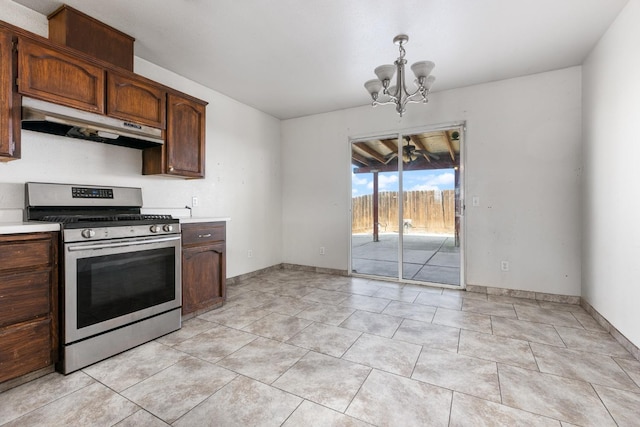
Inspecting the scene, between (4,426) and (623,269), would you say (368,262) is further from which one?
(4,426)

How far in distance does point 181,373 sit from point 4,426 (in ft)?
2.59

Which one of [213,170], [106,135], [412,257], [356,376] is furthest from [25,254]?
[412,257]

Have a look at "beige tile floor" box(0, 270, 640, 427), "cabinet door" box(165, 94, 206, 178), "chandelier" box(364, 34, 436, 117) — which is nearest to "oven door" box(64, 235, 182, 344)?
"beige tile floor" box(0, 270, 640, 427)

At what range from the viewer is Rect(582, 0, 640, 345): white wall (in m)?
2.13

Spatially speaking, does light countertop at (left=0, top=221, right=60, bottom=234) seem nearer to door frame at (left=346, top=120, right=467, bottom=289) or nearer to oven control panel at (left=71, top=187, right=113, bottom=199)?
oven control panel at (left=71, top=187, right=113, bottom=199)

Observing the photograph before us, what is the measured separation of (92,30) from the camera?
2361 millimetres

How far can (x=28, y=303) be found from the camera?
5.78 ft

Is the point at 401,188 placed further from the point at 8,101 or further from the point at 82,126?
the point at 8,101

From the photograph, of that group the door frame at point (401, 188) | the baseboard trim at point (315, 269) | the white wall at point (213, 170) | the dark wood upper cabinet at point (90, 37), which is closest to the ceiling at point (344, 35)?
the dark wood upper cabinet at point (90, 37)

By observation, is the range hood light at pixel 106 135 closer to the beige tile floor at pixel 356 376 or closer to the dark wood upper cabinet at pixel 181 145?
the dark wood upper cabinet at pixel 181 145

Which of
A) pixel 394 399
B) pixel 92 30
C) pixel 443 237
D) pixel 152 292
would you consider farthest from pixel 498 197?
pixel 92 30

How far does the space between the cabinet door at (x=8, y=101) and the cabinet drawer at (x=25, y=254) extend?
61 cm

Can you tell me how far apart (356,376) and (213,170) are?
3.04 m

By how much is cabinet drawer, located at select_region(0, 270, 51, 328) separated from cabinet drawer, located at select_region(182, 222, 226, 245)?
1035 millimetres
